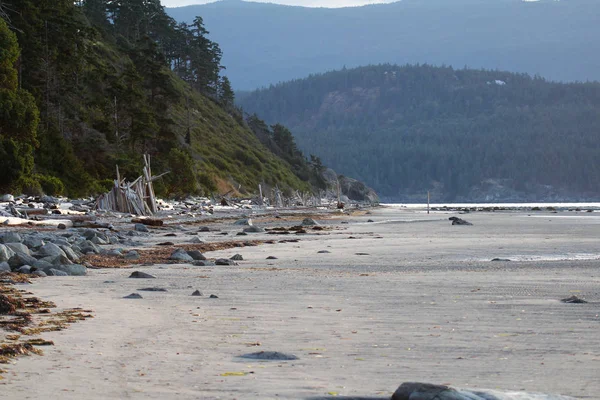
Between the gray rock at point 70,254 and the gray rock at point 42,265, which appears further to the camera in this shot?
the gray rock at point 70,254

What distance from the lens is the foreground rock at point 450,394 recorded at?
11.4 ft

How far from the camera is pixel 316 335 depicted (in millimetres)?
5867

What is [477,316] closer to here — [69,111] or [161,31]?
[69,111]

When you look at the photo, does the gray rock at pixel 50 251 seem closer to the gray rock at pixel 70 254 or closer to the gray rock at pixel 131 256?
the gray rock at pixel 70 254

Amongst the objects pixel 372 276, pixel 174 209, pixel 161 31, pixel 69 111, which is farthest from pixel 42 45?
pixel 161 31

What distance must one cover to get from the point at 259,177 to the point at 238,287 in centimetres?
7460

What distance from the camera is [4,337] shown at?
5.46 meters

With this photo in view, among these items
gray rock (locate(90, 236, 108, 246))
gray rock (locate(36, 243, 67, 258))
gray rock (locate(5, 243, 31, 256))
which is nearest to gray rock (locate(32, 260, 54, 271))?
gray rock (locate(5, 243, 31, 256))

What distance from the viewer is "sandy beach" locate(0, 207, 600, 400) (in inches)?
166

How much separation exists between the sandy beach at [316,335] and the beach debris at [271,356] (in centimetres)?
10

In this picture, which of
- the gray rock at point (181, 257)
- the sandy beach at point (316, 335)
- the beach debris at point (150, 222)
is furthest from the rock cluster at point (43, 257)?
the beach debris at point (150, 222)

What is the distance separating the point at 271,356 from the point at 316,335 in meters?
0.93

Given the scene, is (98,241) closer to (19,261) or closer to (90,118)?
(19,261)

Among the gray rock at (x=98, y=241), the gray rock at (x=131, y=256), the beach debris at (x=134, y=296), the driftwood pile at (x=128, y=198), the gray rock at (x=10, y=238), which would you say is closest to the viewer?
the beach debris at (x=134, y=296)
